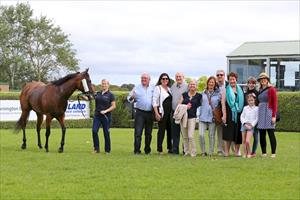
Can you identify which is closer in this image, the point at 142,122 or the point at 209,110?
the point at 209,110

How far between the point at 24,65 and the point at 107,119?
207ft

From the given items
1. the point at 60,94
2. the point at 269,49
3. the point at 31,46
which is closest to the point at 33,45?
the point at 31,46

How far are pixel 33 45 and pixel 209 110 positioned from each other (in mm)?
67405

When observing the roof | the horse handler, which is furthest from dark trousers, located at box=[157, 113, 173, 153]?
the roof

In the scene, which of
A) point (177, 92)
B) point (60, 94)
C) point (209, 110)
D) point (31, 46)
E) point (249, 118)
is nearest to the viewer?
point (249, 118)

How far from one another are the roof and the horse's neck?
24207 millimetres

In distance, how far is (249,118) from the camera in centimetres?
1352

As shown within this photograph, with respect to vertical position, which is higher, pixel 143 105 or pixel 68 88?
pixel 68 88

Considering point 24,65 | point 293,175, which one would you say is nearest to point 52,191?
point 293,175

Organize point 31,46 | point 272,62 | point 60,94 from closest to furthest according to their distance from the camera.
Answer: point 60,94, point 272,62, point 31,46

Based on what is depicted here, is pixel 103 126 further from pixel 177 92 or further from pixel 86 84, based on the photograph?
pixel 177 92

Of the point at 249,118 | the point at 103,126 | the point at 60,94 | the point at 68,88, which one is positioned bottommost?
the point at 103,126

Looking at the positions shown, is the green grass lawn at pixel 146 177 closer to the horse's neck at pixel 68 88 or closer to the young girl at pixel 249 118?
the young girl at pixel 249 118

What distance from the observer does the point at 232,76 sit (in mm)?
13680
